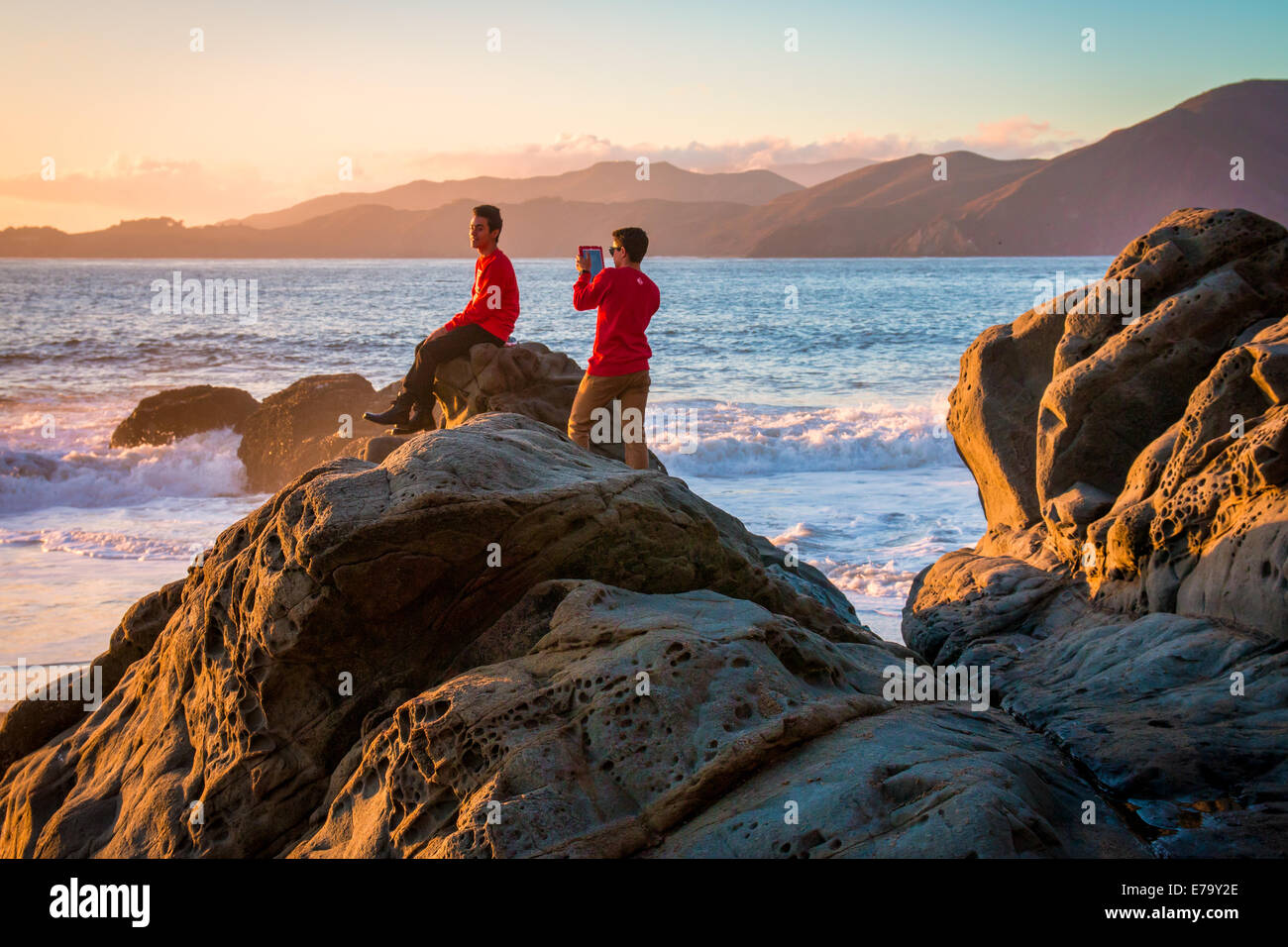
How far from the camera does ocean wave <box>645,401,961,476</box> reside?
17.4 m

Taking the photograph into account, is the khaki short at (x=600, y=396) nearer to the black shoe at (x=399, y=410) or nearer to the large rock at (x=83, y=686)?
the black shoe at (x=399, y=410)

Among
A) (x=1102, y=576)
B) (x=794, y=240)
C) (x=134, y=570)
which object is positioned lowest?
(x=134, y=570)

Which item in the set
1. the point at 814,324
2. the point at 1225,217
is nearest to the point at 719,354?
the point at 814,324

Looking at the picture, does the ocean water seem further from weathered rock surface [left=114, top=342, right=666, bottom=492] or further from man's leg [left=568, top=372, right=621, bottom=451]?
man's leg [left=568, top=372, right=621, bottom=451]

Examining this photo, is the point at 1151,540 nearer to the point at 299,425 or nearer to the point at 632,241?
the point at 632,241

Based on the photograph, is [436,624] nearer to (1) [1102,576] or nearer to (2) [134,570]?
(1) [1102,576]

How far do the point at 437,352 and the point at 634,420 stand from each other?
1.61 meters

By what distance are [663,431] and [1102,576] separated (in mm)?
14111

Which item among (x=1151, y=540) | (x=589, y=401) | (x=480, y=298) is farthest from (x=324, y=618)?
(x=1151, y=540)

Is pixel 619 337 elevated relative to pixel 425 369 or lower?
elevated

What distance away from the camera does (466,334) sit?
24.6ft

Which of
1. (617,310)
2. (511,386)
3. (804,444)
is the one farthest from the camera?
(804,444)
